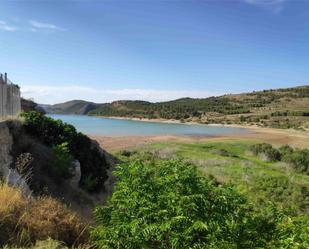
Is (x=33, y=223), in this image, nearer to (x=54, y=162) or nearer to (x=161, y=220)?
(x=161, y=220)

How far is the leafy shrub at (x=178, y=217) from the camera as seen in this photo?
6.59 metres

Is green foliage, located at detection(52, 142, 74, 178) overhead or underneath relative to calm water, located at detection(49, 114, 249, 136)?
overhead

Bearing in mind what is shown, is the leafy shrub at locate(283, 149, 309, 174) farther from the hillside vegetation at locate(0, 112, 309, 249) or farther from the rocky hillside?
the hillside vegetation at locate(0, 112, 309, 249)

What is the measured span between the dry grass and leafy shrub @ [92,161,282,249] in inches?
23.7

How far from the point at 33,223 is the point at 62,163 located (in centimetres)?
845

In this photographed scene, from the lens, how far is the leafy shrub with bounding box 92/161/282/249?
6.59 meters

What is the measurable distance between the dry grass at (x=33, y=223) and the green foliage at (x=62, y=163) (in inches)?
262

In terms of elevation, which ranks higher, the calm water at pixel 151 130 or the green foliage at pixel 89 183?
the green foliage at pixel 89 183

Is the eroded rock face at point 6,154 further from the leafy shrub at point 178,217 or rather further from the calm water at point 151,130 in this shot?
the calm water at point 151,130

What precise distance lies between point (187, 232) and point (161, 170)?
1990 mm

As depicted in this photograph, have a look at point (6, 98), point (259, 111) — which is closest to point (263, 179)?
point (6, 98)

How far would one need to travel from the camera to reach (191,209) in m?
6.89

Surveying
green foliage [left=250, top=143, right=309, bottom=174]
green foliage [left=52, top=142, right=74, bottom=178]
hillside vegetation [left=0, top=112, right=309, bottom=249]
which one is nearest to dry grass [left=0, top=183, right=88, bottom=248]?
hillside vegetation [left=0, top=112, right=309, bottom=249]

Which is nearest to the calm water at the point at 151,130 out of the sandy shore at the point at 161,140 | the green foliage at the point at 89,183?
the sandy shore at the point at 161,140
